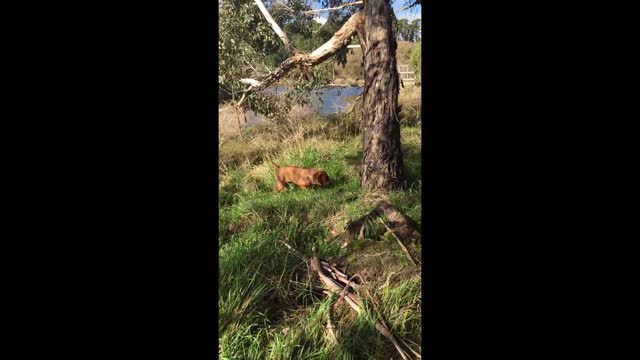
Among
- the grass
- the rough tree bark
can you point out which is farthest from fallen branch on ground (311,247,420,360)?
the rough tree bark

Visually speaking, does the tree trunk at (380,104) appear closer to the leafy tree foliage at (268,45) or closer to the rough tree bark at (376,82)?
the rough tree bark at (376,82)

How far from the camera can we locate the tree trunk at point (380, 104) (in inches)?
81.2

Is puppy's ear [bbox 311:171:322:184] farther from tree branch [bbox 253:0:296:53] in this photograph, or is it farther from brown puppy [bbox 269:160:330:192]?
tree branch [bbox 253:0:296:53]

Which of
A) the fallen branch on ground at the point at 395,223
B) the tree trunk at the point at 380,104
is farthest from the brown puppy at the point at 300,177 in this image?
the fallen branch on ground at the point at 395,223

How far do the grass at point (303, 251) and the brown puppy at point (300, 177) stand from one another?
39 millimetres

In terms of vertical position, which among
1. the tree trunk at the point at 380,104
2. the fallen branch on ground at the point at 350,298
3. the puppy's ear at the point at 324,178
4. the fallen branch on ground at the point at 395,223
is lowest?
the fallen branch on ground at the point at 350,298

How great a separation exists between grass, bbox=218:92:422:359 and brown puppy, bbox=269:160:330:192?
4cm

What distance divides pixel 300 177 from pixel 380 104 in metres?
0.51

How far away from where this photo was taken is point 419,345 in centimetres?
158

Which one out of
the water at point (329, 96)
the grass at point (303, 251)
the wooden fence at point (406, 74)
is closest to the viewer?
the grass at point (303, 251)

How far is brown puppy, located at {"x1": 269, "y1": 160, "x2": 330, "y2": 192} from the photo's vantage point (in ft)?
6.98

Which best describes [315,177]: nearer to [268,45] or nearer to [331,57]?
[331,57]
